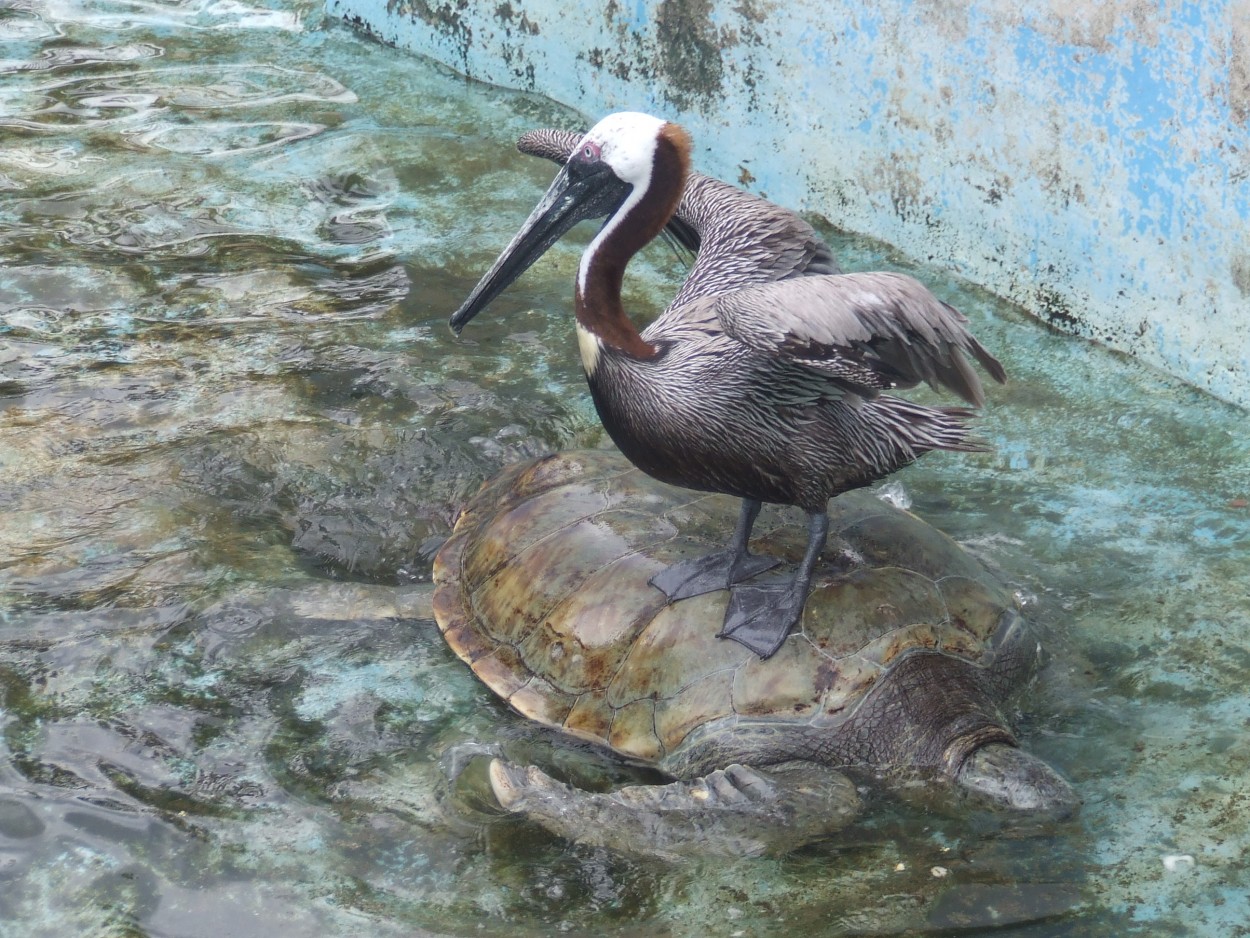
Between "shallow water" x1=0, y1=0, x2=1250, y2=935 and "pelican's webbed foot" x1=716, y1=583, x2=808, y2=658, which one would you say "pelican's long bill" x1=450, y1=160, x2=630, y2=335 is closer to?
"shallow water" x1=0, y1=0, x2=1250, y2=935

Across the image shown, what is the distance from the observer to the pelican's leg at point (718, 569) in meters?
3.68

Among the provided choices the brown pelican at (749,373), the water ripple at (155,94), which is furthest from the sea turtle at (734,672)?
the water ripple at (155,94)

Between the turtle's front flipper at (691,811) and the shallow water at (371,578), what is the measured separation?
2.1 inches

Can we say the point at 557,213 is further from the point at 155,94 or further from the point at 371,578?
the point at 155,94

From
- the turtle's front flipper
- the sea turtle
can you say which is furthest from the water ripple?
the turtle's front flipper

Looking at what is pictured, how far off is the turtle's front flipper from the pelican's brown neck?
3.59 feet

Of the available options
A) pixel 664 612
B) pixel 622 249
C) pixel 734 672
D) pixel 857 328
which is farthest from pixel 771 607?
pixel 622 249

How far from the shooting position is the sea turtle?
3.22 metres

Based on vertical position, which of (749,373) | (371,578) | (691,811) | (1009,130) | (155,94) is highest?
(1009,130)

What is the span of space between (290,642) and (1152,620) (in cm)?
248

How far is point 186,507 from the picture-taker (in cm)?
432

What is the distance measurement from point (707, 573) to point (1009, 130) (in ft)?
9.09

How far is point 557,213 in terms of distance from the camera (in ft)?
12.6

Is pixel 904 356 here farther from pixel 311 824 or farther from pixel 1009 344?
pixel 1009 344
